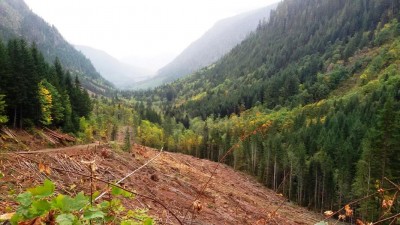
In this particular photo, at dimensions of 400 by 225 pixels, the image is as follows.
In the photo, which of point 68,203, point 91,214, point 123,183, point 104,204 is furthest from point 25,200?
point 123,183

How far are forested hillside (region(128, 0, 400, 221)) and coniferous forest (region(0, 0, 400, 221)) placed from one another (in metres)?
0.20

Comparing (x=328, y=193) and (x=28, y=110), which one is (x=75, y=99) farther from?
(x=328, y=193)

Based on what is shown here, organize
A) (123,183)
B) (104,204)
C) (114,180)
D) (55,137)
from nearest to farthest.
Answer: (104,204), (114,180), (123,183), (55,137)

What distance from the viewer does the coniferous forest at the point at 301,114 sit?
1500 inches

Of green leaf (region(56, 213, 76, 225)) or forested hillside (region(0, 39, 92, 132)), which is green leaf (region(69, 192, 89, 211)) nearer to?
green leaf (region(56, 213, 76, 225))

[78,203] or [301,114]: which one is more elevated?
[78,203]

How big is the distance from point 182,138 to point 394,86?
6011 centimetres

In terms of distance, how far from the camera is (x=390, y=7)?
162125 mm

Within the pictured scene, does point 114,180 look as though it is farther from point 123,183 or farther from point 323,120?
point 323,120

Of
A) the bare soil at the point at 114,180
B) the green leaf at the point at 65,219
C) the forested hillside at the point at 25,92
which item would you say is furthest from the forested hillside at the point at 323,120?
the forested hillside at the point at 25,92

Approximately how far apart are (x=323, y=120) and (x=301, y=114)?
859 centimetres

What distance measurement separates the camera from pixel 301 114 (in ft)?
308

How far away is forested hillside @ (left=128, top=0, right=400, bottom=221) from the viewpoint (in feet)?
122

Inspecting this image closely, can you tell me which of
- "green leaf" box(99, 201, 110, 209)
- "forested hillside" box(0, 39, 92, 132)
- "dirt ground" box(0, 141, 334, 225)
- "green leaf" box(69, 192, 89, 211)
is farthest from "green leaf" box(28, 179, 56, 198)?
"forested hillside" box(0, 39, 92, 132)
